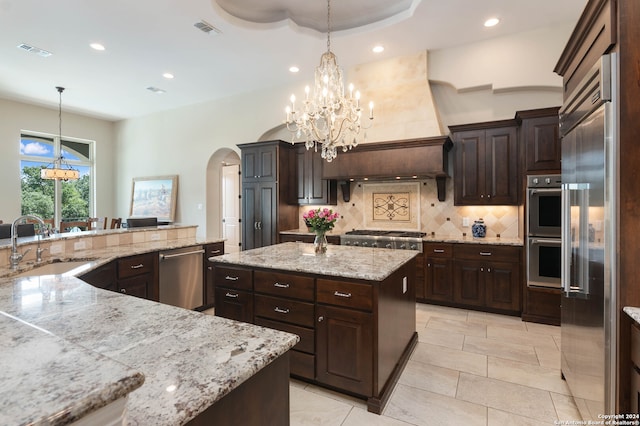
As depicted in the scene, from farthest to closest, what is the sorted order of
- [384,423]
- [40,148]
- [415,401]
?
[40,148], [415,401], [384,423]

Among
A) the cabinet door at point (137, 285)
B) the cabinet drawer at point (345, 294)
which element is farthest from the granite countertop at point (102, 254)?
the cabinet drawer at point (345, 294)

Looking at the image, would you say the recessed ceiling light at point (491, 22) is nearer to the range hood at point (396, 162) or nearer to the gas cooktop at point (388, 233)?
the range hood at point (396, 162)

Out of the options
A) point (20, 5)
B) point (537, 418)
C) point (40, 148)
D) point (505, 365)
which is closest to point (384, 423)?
point (537, 418)

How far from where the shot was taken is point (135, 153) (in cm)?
798

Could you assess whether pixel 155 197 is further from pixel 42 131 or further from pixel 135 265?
pixel 135 265

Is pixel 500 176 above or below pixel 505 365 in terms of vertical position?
above

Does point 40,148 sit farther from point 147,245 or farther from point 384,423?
point 384,423

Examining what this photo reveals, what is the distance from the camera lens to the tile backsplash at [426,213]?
4.40 metres

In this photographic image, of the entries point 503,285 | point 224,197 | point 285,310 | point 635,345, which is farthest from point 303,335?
point 224,197

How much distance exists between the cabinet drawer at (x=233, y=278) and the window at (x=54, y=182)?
6.70 meters

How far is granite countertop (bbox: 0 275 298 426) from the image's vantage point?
1.79 ft

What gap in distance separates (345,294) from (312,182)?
11.6ft

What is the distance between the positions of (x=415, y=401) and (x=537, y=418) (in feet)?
2.51

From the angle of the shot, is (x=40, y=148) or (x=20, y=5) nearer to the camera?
(x=20, y=5)
